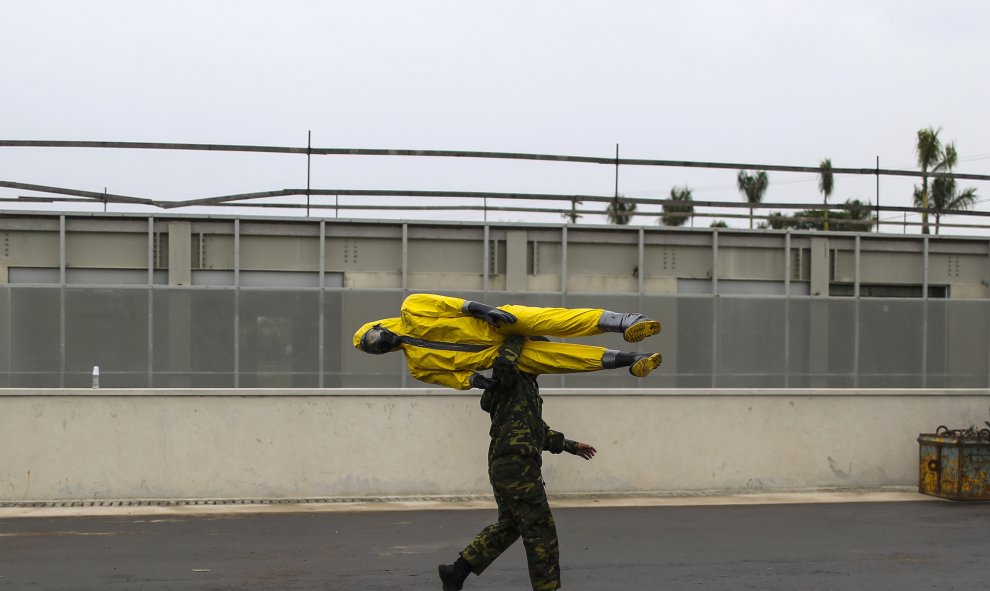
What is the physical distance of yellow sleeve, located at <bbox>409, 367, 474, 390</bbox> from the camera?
23.0 feet

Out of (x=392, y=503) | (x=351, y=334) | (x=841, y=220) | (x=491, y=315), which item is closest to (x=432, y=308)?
(x=491, y=315)

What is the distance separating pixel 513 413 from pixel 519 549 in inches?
112

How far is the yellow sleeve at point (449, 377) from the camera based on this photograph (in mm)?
6996

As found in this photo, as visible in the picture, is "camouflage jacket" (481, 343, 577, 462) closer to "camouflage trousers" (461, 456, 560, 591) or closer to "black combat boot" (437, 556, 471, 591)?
"camouflage trousers" (461, 456, 560, 591)

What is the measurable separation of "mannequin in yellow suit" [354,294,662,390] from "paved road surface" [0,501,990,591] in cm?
181

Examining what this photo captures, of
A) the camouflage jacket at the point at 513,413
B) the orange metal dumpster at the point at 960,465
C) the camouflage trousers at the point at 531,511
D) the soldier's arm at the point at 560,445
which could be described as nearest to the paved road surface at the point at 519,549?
the orange metal dumpster at the point at 960,465

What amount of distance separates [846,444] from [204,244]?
394 inches

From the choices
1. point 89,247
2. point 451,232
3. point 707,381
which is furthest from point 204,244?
point 707,381

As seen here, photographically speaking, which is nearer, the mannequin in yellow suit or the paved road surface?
the mannequin in yellow suit

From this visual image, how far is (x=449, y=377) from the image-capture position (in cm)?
705

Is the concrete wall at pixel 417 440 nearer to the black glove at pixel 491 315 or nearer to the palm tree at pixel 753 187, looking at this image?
the black glove at pixel 491 315

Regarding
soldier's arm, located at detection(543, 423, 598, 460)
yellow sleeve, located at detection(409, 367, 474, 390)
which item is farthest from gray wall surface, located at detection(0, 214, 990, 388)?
yellow sleeve, located at detection(409, 367, 474, 390)

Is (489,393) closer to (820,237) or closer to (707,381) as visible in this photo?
(707,381)

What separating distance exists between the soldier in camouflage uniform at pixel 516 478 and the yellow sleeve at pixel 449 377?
202mm
